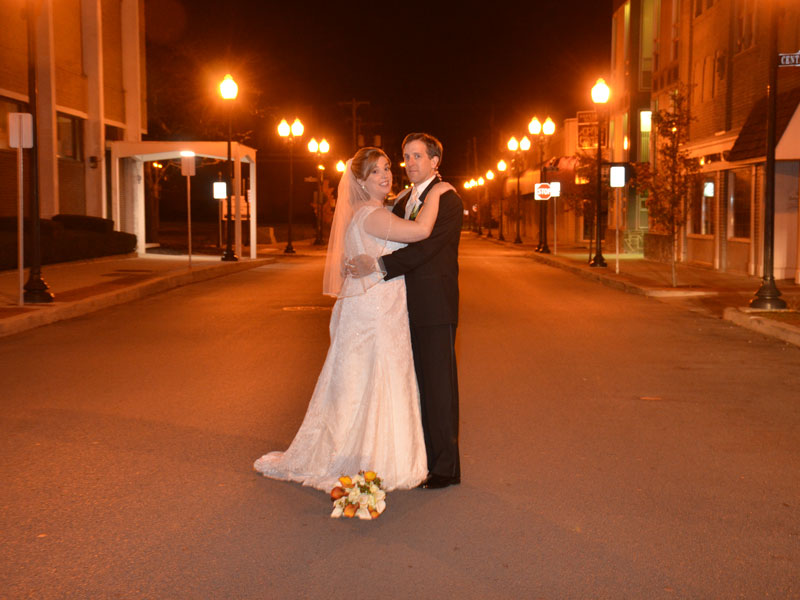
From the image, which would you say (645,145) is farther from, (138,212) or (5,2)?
(5,2)

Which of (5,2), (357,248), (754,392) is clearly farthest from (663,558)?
(5,2)

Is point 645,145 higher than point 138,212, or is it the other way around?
point 645,145

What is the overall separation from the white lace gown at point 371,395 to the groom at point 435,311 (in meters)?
0.09

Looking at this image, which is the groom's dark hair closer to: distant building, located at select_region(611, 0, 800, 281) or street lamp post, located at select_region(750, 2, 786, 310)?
street lamp post, located at select_region(750, 2, 786, 310)

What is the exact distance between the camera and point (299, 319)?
1609 cm

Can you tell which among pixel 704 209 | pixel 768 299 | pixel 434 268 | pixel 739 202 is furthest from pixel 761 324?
pixel 704 209

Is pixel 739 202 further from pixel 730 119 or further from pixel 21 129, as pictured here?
pixel 21 129

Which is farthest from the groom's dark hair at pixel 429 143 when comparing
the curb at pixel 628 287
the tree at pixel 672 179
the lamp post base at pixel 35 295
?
the tree at pixel 672 179

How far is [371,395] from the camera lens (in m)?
6.04

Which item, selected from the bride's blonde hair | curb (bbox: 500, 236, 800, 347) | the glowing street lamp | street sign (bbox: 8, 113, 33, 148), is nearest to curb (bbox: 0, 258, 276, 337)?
street sign (bbox: 8, 113, 33, 148)

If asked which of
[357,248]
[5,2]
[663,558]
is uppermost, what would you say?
[5,2]

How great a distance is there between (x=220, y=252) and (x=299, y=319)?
2380 centimetres

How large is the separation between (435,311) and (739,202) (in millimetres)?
22189

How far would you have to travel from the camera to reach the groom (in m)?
6.02
